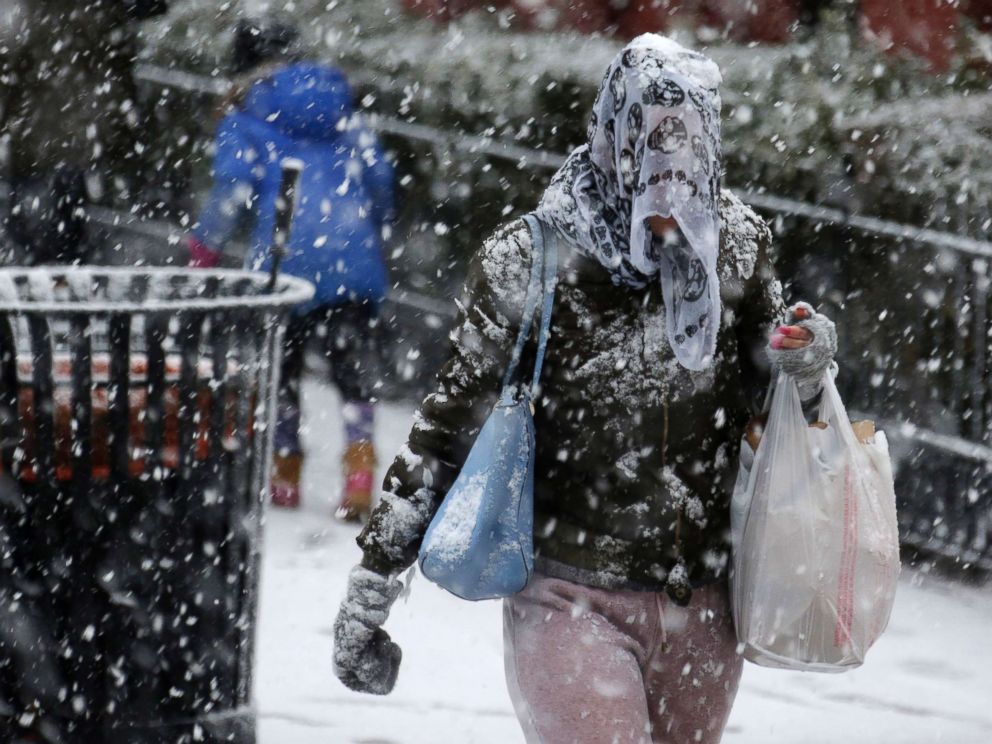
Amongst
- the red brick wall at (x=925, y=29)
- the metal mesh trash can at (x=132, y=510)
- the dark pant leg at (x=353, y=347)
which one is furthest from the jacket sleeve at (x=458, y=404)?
the red brick wall at (x=925, y=29)

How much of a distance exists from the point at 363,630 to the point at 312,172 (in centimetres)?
385

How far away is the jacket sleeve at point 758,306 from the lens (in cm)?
268

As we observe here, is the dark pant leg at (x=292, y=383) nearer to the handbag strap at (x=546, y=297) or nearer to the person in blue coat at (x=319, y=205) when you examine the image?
the person in blue coat at (x=319, y=205)

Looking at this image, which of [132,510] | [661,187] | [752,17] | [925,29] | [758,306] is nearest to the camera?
[661,187]

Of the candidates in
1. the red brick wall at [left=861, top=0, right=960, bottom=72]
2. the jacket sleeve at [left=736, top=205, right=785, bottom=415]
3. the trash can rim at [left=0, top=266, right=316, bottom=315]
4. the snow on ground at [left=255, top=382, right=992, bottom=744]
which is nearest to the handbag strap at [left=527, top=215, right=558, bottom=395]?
the jacket sleeve at [left=736, top=205, right=785, bottom=415]

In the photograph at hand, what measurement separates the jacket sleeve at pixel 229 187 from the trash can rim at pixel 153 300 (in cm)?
228

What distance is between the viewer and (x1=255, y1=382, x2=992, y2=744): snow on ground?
4.57 meters

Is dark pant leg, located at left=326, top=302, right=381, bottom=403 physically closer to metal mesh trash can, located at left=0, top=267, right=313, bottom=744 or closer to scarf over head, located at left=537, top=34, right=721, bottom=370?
metal mesh trash can, located at left=0, top=267, right=313, bottom=744

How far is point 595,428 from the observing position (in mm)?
2574

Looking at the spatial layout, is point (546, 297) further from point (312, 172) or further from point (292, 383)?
point (292, 383)

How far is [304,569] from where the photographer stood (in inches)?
231

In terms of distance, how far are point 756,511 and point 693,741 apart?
0.40 m

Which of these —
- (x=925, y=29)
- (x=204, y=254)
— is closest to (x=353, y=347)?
(x=204, y=254)

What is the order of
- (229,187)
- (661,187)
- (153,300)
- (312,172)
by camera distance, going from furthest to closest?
(312,172)
(229,187)
(153,300)
(661,187)
